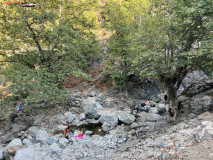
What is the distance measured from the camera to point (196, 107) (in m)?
11.1

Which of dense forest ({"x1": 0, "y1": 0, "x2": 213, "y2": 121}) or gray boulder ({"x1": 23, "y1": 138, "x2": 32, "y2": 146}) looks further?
gray boulder ({"x1": 23, "y1": 138, "x2": 32, "y2": 146})

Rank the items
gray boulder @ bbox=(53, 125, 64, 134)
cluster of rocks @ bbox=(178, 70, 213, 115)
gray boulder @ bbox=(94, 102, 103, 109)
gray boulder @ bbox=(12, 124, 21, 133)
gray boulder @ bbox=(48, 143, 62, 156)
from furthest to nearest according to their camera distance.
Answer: gray boulder @ bbox=(94, 102, 103, 109) → gray boulder @ bbox=(53, 125, 64, 134) → gray boulder @ bbox=(12, 124, 21, 133) → cluster of rocks @ bbox=(178, 70, 213, 115) → gray boulder @ bbox=(48, 143, 62, 156)

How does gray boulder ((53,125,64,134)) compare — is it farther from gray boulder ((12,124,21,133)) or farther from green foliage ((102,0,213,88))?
green foliage ((102,0,213,88))

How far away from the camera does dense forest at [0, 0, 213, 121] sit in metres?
7.91

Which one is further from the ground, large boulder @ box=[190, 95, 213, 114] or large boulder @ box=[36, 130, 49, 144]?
large boulder @ box=[190, 95, 213, 114]

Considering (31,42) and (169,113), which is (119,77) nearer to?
(169,113)

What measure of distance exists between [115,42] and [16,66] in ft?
34.8

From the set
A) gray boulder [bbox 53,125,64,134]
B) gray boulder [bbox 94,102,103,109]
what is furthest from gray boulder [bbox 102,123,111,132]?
gray boulder [bbox 94,102,103,109]

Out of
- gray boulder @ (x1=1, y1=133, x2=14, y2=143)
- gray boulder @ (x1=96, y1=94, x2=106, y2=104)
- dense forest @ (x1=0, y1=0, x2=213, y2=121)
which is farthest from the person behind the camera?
gray boulder @ (x1=96, y1=94, x2=106, y2=104)

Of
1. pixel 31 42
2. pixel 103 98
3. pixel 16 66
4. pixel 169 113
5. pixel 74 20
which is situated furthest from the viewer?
pixel 103 98

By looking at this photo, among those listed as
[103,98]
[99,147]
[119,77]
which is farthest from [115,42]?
[99,147]

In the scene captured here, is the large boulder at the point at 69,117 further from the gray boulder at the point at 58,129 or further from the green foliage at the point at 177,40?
the green foliage at the point at 177,40

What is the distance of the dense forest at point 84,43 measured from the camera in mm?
7914

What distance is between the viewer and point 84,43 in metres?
14.8
